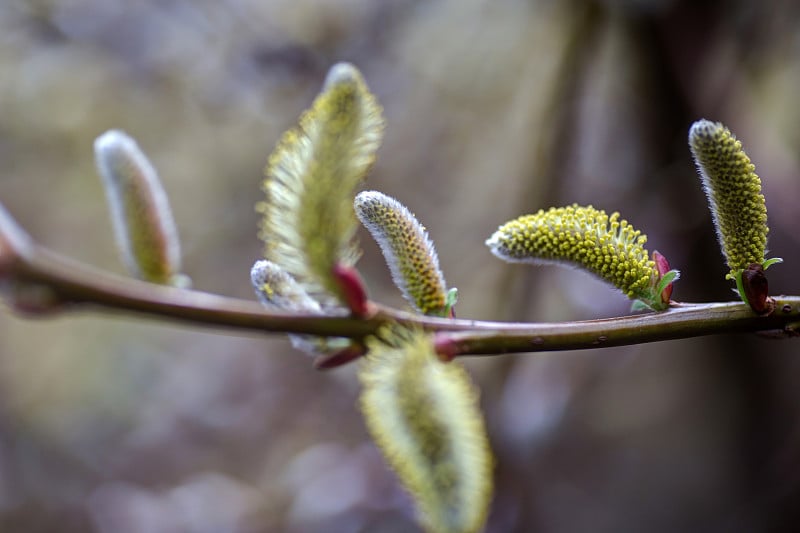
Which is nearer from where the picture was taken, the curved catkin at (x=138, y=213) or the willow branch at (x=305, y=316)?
the willow branch at (x=305, y=316)

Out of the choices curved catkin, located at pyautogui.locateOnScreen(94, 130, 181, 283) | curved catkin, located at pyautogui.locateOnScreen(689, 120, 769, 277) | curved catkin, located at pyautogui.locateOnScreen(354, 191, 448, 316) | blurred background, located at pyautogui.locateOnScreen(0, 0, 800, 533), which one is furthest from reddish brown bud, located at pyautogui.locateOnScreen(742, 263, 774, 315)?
blurred background, located at pyautogui.locateOnScreen(0, 0, 800, 533)

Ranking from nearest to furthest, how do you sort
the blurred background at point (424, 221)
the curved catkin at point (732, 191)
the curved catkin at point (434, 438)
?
the curved catkin at point (434, 438) → the curved catkin at point (732, 191) → the blurred background at point (424, 221)

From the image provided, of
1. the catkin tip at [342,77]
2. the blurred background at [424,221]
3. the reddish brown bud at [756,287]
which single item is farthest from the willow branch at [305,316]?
the blurred background at [424,221]

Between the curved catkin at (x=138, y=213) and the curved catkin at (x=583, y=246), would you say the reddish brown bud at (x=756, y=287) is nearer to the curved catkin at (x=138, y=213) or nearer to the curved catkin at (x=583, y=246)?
the curved catkin at (x=583, y=246)

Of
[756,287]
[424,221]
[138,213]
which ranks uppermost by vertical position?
[756,287]

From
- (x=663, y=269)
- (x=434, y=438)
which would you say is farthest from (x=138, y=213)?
(x=663, y=269)

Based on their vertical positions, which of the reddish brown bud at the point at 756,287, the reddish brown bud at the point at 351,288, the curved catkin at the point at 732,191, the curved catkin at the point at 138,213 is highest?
the curved catkin at the point at 732,191

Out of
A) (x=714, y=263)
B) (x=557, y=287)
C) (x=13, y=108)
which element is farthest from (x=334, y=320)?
(x=13, y=108)

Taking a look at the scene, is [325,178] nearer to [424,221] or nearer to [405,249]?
[405,249]
